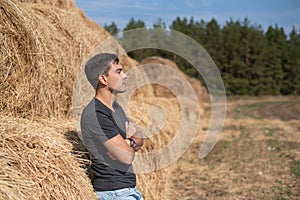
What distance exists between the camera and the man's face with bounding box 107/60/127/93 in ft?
11.6

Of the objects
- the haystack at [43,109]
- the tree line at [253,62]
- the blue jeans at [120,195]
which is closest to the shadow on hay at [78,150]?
the haystack at [43,109]

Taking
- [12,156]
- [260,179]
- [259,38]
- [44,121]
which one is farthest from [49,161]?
[259,38]

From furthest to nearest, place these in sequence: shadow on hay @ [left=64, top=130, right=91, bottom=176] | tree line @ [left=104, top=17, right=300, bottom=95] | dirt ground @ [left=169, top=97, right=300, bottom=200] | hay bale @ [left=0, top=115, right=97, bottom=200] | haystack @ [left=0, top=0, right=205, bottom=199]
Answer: tree line @ [left=104, top=17, right=300, bottom=95] < dirt ground @ [left=169, top=97, right=300, bottom=200] < shadow on hay @ [left=64, top=130, right=91, bottom=176] < haystack @ [left=0, top=0, right=205, bottom=199] < hay bale @ [left=0, top=115, right=97, bottom=200]

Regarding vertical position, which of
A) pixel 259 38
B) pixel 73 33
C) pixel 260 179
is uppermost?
pixel 259 38

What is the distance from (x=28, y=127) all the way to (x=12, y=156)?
1.97 feet

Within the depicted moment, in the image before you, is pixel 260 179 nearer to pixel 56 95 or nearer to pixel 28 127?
pixel 56 95

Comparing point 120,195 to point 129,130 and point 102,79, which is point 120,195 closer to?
point 129,130

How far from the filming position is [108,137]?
→ 130 inches

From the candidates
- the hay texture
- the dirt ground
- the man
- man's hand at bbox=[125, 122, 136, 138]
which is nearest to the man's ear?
the man

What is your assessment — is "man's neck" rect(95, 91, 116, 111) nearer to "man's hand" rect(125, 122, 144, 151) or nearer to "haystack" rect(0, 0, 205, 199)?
"man's hand" rect(125, 122, 144, 151)

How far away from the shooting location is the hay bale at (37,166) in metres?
2.91

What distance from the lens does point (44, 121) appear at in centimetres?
445

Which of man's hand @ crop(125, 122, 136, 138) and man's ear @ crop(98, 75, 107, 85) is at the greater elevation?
man's ear @ crop(98, 75, 107, 85)

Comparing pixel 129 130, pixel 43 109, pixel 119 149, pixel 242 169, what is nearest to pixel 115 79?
pixel 129 130
